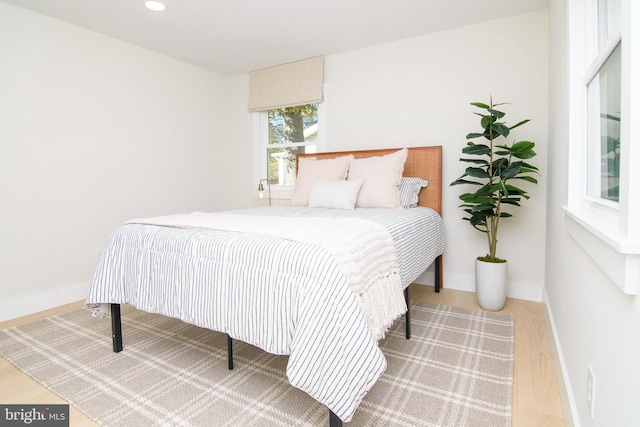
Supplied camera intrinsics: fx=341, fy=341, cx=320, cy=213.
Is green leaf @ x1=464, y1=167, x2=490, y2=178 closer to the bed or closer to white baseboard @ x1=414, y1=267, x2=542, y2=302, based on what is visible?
the bed

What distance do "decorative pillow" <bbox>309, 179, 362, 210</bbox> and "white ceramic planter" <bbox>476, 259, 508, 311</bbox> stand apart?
108 centimetres

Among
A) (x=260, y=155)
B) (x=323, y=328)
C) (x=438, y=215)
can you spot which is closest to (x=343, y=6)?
(x=438, y=215)

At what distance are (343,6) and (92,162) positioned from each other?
2.50 m

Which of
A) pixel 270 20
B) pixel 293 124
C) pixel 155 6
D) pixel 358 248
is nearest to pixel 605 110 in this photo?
pixel 358 248

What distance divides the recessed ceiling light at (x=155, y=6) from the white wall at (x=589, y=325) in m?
2.62

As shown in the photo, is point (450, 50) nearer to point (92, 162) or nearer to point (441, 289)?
point (441, 289)

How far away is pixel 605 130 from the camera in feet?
4.07

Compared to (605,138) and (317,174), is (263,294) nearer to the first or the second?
(605,138)

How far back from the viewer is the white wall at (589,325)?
735 mm

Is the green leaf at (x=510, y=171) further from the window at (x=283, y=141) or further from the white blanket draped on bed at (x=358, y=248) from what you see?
A: the window at (x=283, y=141)

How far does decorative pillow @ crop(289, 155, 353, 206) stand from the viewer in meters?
3.05

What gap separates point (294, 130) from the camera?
4.05 metres

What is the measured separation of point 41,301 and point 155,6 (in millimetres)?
2466

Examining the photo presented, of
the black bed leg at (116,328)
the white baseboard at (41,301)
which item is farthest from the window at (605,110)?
the white baseboard at (41,301)
